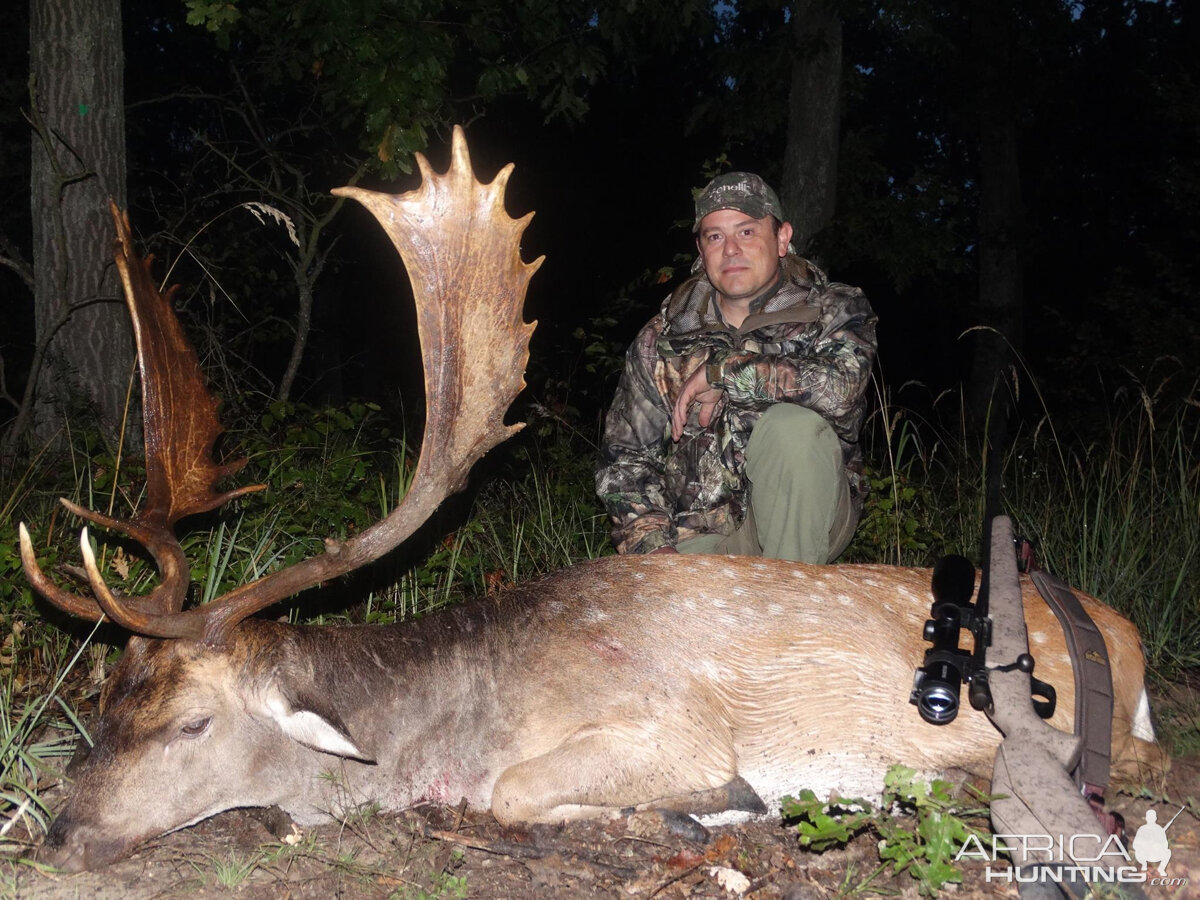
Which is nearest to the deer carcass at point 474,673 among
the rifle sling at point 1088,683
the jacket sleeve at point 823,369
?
the rifle sling at point 1088,683

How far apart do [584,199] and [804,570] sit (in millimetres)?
16355

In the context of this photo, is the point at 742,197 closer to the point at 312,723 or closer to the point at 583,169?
the point at 312,723

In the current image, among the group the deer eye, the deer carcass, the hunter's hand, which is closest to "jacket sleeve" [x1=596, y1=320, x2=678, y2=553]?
the hunter's hand

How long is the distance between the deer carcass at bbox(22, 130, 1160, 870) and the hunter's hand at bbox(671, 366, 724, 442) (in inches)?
49.3

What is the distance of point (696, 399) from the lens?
452 cm

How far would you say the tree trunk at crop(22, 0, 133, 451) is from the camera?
5484 millimetres

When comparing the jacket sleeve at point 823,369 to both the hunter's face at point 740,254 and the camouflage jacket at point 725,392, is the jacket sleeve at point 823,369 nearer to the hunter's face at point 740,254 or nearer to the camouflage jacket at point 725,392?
the camouflage jacket at point 725,392

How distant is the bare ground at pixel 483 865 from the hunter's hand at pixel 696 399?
190cm

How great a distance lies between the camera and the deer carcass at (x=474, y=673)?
9.57ft

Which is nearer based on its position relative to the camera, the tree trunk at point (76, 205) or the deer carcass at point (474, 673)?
the deer carcass at point (474, 673)

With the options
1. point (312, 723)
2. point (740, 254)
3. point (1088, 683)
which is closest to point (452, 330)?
point (312, 723)

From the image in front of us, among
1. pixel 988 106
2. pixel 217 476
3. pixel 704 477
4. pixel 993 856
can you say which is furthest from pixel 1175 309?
pixel 217 476

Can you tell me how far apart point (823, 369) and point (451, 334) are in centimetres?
177

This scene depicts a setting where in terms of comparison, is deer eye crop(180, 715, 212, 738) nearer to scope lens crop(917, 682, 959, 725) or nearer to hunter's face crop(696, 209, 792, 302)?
scope lens crop(917, 682, 959, 725)
